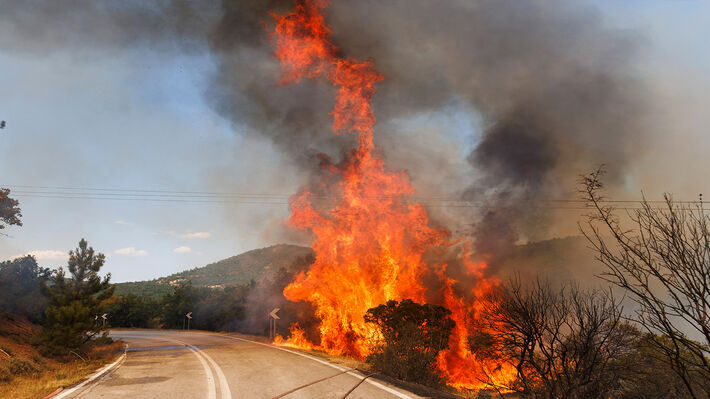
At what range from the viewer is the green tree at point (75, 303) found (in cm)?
1566

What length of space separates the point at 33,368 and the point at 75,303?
5075 millimetres

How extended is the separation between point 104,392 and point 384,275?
17.5 metres

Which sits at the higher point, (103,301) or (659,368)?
(103,301)

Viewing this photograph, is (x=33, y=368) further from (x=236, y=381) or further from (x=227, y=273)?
(x=227, y=273)

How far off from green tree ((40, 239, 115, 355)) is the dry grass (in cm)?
70

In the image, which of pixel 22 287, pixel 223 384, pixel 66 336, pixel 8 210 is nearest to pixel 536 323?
pixel 223 384

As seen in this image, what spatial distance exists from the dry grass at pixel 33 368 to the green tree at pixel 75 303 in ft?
2.30

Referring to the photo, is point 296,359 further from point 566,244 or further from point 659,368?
point 566,244

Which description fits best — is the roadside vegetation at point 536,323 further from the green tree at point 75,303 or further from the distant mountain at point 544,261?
the distant mountain at point 544,261

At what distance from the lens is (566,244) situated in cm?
4922

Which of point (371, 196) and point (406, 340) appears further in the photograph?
point (371, 196)

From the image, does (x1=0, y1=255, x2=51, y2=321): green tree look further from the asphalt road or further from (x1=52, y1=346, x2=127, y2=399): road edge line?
the asphalt road

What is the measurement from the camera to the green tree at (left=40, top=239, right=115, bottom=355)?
51.4 ft

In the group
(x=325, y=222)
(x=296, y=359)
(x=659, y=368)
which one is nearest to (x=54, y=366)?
(x=296, y=359)
